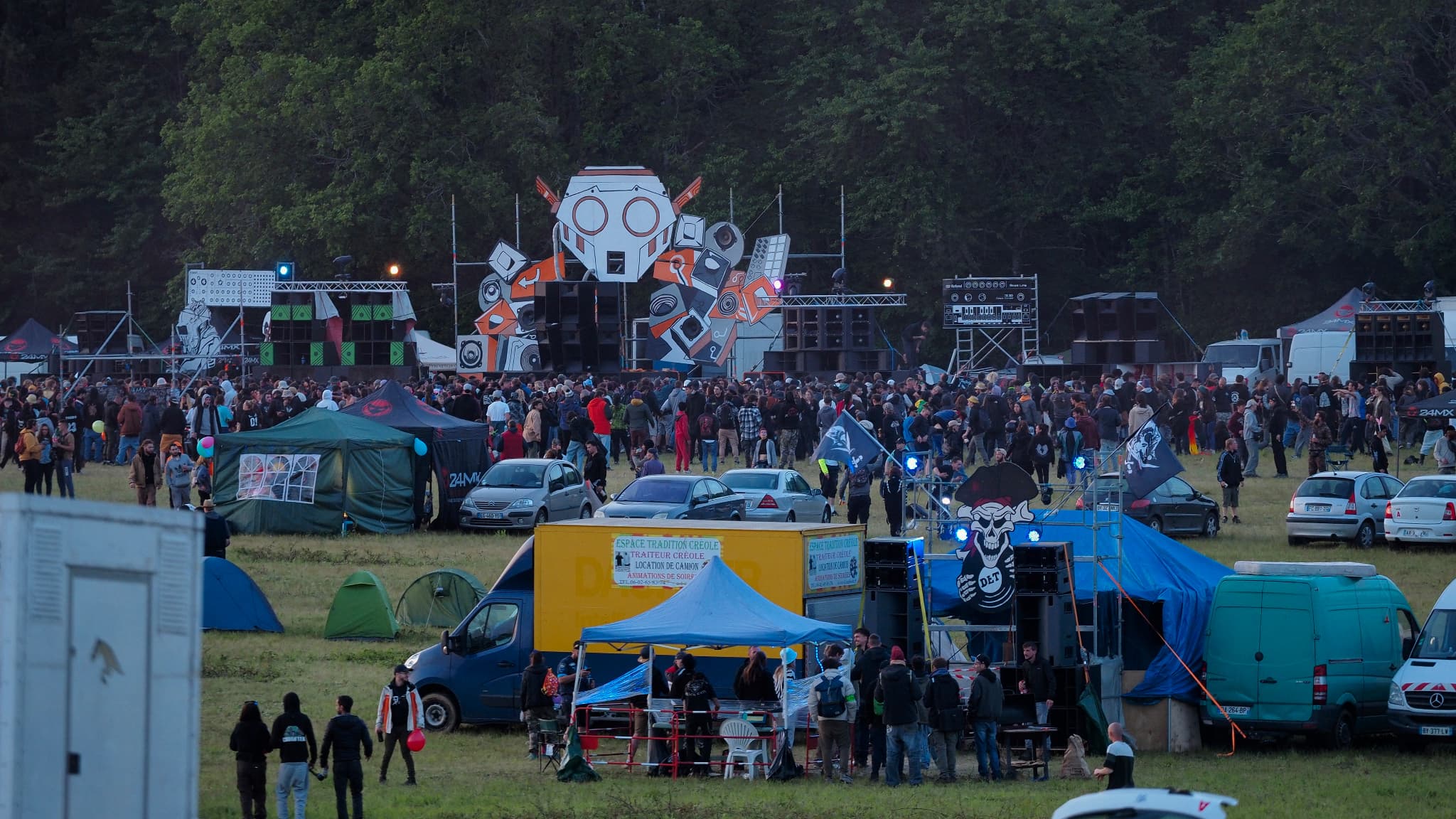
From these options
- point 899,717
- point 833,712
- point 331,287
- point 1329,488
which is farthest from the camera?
point 331,287

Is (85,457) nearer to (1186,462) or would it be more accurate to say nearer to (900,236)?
(1186,462)

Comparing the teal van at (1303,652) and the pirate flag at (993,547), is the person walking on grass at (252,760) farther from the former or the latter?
the teal van at (1303,652)

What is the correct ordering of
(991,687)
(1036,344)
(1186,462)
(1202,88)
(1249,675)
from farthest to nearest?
(1202,88), (1036,344), (1186,462), (1249,675), (991,687)

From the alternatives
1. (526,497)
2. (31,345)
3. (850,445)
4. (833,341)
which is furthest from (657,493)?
(31,345)

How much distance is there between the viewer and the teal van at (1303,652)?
1670 cm

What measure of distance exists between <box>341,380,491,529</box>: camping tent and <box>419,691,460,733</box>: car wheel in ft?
37.8

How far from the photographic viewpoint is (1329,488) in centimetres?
2669

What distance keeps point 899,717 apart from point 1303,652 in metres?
4.10

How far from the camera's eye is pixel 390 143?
→ 206 ft

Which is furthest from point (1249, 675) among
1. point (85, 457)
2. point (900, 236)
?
point (900, 236)

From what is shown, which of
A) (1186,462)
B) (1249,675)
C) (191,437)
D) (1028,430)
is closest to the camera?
(1249,675)

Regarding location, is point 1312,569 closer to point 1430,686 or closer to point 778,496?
point 1430,686

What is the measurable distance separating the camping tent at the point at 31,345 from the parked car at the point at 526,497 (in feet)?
121

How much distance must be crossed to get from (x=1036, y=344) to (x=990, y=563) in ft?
125
